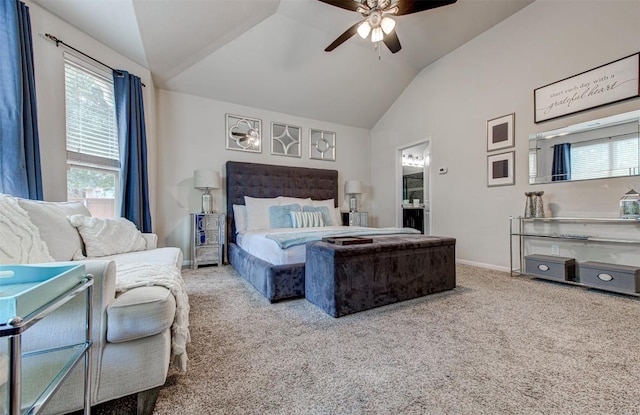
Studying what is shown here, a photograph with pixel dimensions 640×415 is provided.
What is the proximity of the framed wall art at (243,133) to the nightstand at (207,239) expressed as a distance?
133 cm

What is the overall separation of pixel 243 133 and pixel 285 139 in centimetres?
81

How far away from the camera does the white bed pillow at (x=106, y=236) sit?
6.86ft

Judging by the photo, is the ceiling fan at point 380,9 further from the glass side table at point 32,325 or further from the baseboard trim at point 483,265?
the baseboard trim at point 483,265

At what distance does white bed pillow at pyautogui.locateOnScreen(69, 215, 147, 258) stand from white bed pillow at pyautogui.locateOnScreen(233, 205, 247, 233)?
1.68m

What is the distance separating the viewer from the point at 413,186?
21.3 feet

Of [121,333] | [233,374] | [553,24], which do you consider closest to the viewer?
[121,333]

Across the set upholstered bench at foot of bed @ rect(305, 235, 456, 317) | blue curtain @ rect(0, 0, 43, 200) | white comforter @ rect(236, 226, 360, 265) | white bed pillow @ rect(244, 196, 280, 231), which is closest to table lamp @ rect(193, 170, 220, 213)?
white bed pillow @ rect(244, 196, 280, 231)

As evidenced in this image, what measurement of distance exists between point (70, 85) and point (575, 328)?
5.04 metres

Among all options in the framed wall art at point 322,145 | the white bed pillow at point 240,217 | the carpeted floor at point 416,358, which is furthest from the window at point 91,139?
the framed wall art at point 322,145

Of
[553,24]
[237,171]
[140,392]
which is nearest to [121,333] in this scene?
[140,392]

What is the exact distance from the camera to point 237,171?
4.44 meters

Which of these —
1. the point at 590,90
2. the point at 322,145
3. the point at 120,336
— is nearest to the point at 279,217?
the point at 322,145

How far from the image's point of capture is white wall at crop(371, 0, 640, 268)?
112 inches

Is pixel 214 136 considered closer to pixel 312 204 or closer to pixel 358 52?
pixel 312 204
